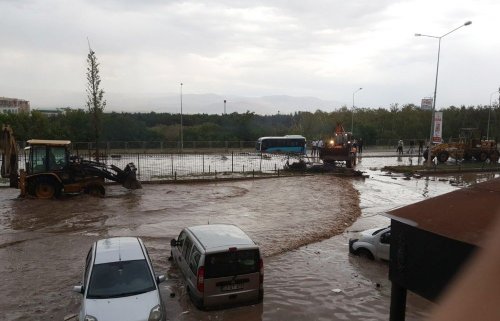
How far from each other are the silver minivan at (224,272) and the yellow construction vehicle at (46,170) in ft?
48.0

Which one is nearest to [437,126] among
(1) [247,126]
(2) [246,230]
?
(2) [246,230]

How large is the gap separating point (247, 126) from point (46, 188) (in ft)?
189

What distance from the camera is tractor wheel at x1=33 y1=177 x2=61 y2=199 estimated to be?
21.2 meters

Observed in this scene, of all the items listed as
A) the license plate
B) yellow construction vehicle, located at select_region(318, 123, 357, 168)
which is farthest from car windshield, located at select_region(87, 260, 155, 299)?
yellow construction vehicle, located at select_region(318, 123, 357, 168)

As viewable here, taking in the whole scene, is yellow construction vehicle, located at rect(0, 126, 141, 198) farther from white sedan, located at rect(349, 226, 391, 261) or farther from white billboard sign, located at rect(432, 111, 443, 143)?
white billboard sign, located at rect(432, 111, 443, 143)

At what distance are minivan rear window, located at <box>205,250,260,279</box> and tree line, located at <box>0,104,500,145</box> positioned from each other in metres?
53.6

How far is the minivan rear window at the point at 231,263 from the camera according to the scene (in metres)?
8.75

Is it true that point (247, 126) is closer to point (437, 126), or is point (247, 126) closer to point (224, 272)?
point (437, 126)

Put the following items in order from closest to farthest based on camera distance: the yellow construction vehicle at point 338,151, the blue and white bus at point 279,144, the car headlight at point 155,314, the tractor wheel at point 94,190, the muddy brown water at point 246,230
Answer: the car headlight at point 155,314 < the muddy brown water at point 246,230 < the tractor wheel at point 94,190 < the yellow construction vehicle at point 338,151 < the blue and white bus at point 279,144

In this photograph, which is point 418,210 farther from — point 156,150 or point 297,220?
point 156,150

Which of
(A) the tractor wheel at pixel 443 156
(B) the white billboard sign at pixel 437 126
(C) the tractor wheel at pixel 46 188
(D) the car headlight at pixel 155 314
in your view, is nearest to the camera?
(D) the car headlight at pixel 155 314

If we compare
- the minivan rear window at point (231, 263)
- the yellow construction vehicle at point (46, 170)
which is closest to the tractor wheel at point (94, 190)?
the yellow construction vehicle at point (46, 170)

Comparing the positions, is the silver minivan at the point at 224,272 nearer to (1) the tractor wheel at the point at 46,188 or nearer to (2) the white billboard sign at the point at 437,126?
(1) the tractor wheel at the point at 46,188

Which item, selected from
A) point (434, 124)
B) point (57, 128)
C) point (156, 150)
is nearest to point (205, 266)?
point (434, 124)
